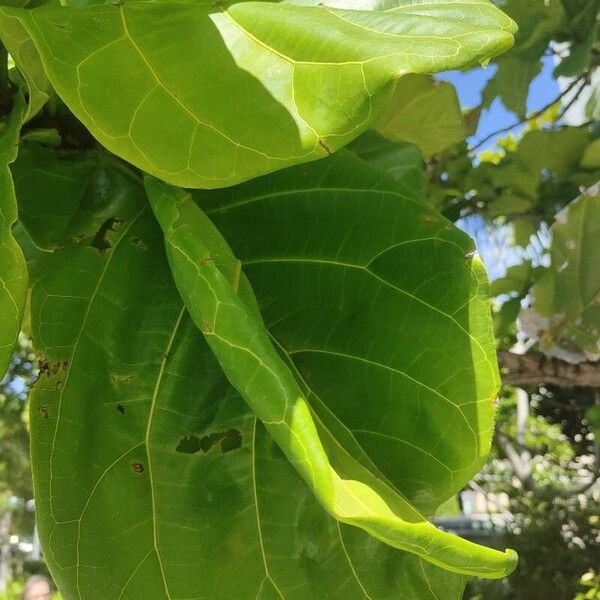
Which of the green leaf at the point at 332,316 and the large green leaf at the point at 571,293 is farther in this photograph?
the large green leaf at the point at 571,293

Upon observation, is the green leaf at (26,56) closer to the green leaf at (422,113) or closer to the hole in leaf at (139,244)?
the hole in leaf at (139,244)

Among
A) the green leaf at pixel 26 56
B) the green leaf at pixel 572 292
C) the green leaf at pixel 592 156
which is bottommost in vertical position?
the green leaf at pixel 572 292

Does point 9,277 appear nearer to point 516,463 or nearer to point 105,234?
point 105,234

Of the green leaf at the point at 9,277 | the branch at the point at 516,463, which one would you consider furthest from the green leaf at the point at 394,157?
the branch at the point at 516,463

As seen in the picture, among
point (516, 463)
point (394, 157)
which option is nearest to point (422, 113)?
point (394, 157)

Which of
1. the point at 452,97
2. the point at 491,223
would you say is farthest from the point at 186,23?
the point at 491,223
